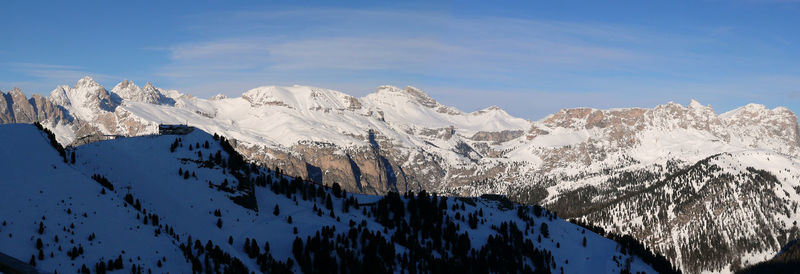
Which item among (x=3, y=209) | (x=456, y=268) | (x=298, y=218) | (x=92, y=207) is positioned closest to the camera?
(x=3, y=209)

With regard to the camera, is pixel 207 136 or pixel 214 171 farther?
pixel 207 136

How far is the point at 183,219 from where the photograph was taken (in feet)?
433

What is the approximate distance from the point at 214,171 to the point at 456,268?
72.2 meters

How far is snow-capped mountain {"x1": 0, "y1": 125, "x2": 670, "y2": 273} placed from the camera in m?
95.4

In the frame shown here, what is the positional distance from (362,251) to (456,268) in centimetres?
3404

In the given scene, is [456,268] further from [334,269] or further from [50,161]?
[50,161]

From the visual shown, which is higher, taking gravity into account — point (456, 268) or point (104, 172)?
point (104, 172)

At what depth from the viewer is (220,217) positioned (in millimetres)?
141875

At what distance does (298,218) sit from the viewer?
16275 cm

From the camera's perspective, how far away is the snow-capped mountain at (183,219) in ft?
313

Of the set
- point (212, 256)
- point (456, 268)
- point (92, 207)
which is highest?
point (92, 207)

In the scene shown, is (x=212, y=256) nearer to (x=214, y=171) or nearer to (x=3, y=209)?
(x=3, y=209)

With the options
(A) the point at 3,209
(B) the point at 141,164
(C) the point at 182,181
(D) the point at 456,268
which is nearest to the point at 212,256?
(A) the point at 3,209

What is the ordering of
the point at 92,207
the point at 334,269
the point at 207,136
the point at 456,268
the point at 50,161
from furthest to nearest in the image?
the point at 207,136
the point at 456,268
the point at 334,269
the point at 50,161
the point at 92,207
